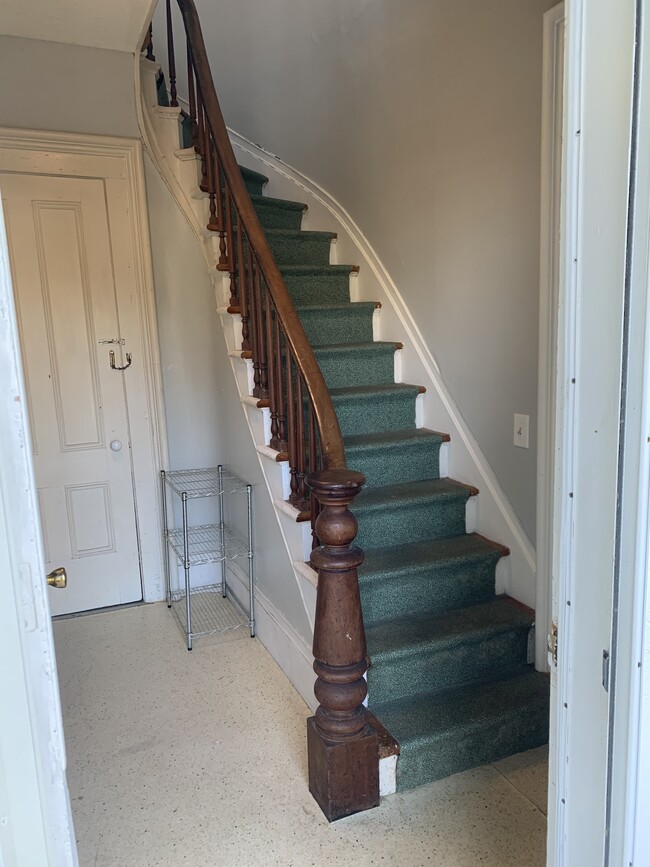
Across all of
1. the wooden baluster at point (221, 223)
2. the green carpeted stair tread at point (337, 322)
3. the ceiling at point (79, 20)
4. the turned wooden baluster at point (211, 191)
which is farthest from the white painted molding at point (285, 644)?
the ceiling at point (79, 20)

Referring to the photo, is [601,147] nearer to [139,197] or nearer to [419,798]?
[419,798]

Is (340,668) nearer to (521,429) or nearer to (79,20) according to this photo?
(521,429)

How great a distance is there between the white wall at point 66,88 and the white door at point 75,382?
26cm

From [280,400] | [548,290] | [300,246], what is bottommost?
[280,400]

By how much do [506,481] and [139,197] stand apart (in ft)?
7.35

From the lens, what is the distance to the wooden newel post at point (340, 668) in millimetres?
1731

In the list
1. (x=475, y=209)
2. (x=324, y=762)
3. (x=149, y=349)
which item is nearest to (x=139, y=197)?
(x=149, y=349)

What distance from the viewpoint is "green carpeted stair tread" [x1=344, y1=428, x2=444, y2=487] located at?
8.68 feet

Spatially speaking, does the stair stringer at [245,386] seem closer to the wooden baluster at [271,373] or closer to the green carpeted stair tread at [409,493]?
the wooden baluster at [271,373]

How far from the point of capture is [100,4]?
96.4 inches

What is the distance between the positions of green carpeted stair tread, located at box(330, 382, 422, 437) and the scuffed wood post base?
1.35 m

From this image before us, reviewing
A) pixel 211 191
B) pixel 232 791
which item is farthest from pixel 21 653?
pixel 211 191

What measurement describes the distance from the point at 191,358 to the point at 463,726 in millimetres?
2211

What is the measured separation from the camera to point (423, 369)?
2.89m
